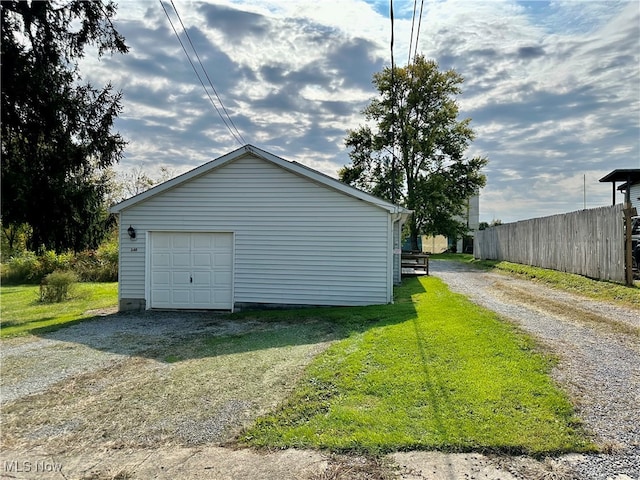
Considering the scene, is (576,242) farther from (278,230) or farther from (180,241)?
(180,241)

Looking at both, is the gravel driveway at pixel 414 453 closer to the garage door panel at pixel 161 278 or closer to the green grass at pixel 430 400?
the green grass at pixel 430 400

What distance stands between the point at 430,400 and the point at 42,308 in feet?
40.7

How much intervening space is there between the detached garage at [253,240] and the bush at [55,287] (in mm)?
4087

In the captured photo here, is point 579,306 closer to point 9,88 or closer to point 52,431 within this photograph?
point 52,431

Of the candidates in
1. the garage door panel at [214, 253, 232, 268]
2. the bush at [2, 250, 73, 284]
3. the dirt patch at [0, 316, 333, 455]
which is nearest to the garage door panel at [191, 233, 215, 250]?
the garage door panel at [214, 253, 232, 268]

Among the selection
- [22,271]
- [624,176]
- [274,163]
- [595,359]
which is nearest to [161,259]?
[274,163]

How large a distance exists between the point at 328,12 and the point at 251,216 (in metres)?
5.19

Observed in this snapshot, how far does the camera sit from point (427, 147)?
85.7 ft

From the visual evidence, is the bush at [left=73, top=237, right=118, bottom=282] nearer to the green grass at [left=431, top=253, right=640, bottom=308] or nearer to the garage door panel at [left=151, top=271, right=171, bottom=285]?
the garage door panel at [left=151, top=271, right=171, bottom=285]

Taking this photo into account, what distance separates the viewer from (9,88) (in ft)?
31.7

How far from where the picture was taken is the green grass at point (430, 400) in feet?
10.1

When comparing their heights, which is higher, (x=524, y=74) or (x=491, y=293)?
(x=524, y=74)

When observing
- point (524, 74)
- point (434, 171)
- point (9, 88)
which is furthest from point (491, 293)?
point (434, 171)

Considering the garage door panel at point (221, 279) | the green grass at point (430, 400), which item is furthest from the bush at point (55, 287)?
the green grass at point (430, 400)
